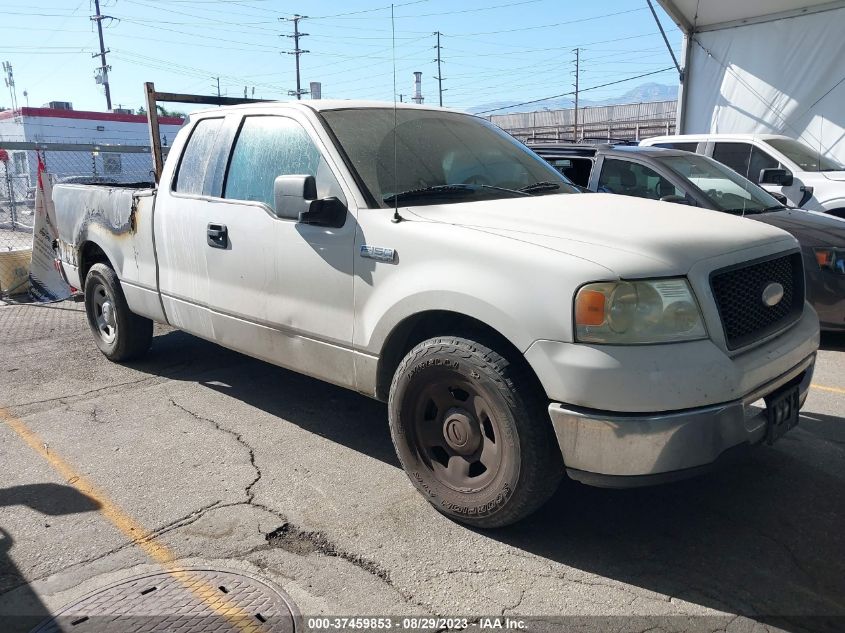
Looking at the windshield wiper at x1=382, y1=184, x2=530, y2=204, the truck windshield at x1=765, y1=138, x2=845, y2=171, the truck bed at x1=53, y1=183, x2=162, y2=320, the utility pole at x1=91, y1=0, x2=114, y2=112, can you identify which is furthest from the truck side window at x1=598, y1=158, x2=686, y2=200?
the utility pole at x1=91, y1=0, x2=114, y2=112

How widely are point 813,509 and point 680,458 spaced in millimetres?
1150

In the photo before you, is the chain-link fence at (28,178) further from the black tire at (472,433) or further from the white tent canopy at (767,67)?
the white tent canopy at (767,67)

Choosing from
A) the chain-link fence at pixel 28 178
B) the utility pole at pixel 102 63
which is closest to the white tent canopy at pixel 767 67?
the chain-link fence at pixel 28 178

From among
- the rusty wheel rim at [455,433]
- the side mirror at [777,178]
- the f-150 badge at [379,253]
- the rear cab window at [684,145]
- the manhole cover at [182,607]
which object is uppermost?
the rear cab window at [684,145]

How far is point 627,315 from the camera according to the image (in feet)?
9.00

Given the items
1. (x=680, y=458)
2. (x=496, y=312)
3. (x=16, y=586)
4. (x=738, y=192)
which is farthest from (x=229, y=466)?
(x=738, y=192)

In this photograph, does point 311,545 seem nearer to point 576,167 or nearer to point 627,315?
point 627,315

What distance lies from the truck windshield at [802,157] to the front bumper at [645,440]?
7053 mm

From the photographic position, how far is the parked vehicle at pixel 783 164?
8.18m

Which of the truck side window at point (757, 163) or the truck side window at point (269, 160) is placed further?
the truck side window at point (757, 163)

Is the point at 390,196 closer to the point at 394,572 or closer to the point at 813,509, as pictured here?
the point at 394,572

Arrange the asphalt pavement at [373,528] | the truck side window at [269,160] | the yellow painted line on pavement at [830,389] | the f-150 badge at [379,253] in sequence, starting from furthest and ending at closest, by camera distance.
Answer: the yellow painted line on pavement at [830,389] < the truck side window at [269,160] < the f-150 badge at [379,253] < the asphalt pavement at [373,528]

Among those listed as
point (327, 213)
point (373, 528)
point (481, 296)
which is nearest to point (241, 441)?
point (373, 528)

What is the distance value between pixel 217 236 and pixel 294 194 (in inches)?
39.9
